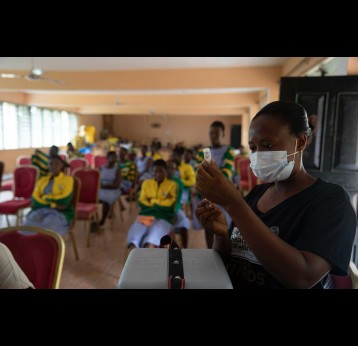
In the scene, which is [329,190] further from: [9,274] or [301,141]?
[9,274]

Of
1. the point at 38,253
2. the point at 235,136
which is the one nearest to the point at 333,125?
the point at 38,253

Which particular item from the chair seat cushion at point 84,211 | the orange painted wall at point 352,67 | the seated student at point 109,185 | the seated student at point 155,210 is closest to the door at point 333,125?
the orange painted wall at point 352,67

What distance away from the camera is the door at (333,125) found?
7.64 ft

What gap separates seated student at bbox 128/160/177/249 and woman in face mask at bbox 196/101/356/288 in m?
1.96

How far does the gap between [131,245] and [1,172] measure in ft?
7.77

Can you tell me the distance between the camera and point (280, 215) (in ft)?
2.25

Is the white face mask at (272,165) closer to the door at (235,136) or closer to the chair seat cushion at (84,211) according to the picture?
the chair seat cushion at (84,211)

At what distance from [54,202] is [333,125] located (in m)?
2.79

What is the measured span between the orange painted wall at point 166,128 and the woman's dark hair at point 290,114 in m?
15.2

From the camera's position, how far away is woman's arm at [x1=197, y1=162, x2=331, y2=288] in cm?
53
